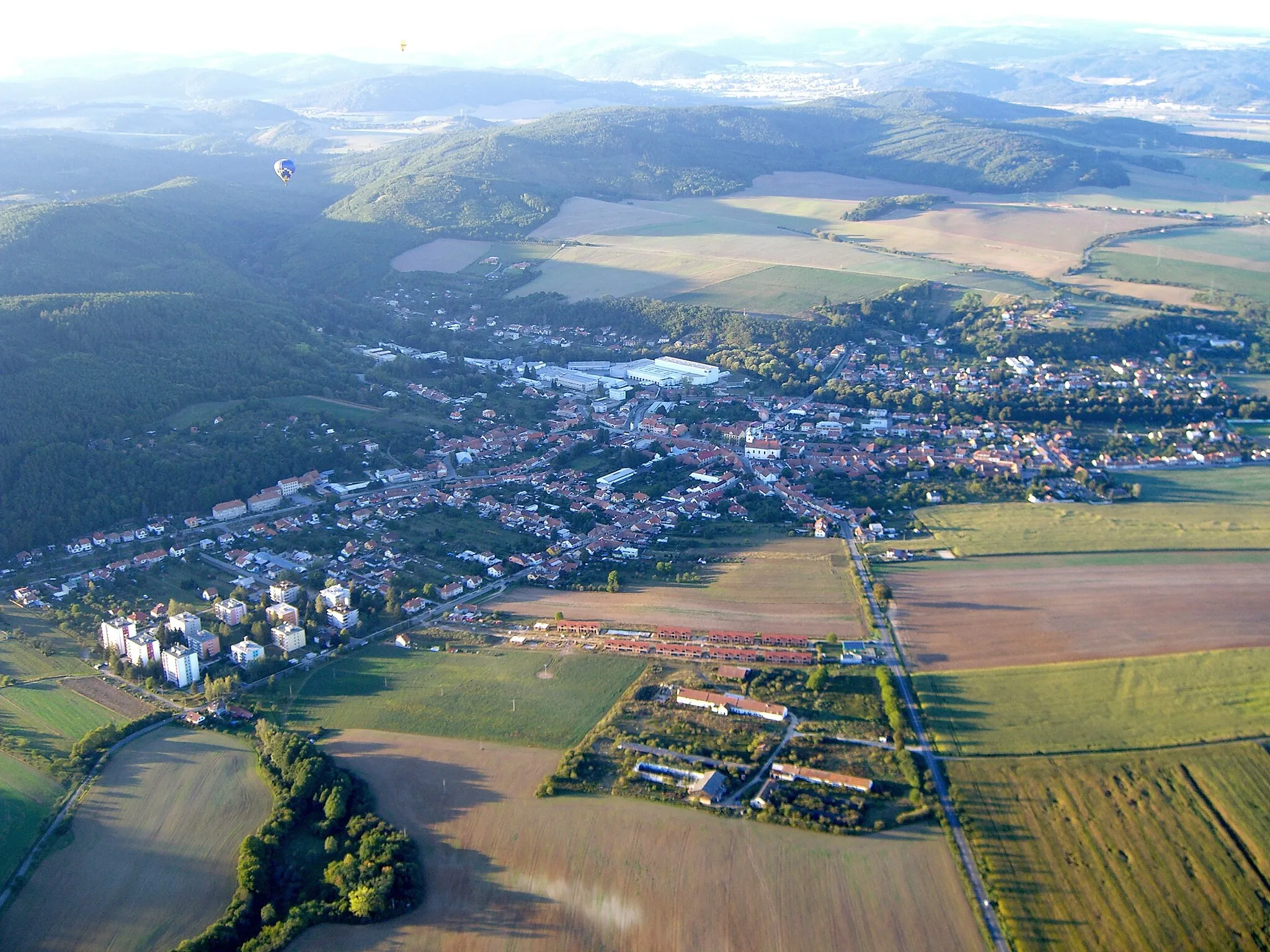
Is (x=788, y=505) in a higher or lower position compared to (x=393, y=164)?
lower

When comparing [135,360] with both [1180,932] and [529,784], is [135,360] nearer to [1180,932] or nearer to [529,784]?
[529,784]

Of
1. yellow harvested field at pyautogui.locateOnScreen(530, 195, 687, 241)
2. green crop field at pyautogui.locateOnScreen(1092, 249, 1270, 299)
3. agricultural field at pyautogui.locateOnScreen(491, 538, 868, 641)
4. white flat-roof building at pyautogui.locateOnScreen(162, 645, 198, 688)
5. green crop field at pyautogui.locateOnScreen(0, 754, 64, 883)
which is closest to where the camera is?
green crop field at pyautogui.locateOnScreen(0, 754, 64, 883)

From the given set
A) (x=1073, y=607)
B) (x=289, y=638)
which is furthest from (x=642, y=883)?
(x=1073, y=607)

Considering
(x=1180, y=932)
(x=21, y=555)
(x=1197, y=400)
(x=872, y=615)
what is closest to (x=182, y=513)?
(x=21, y=555)

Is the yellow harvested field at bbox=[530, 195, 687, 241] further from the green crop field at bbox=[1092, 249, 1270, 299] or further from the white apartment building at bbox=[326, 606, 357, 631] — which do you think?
the white apartment building at bbox=[326, 606, 357, 631]

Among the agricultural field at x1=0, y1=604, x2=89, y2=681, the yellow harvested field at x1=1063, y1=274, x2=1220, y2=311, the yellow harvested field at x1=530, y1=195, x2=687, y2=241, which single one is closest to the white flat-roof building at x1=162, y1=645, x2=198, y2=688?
the agricultural field at x1=0, y1=604, x2=89, y2=681

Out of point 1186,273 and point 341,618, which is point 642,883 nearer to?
point 341,618
